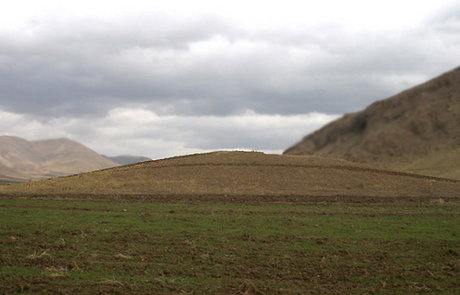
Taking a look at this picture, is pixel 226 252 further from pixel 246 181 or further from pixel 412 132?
pixel 412 132

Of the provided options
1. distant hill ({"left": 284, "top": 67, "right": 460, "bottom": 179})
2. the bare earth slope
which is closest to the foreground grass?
the bare earth slope

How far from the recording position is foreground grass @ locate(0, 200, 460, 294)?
13.3 m

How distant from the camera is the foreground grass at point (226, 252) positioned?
13.3 m

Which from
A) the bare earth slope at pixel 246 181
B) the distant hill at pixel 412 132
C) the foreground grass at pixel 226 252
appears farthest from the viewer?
the distant hill at pixel 412 132

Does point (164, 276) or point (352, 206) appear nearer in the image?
point (164, 276)

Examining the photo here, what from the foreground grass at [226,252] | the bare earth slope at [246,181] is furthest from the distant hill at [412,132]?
the foreground grass at [226,252]

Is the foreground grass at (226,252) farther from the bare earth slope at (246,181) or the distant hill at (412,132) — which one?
the distant hill at (412,132)

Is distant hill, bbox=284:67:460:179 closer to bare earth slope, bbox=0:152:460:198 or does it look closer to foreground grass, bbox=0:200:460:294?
bare earth slope, bbox=0:152:460:198

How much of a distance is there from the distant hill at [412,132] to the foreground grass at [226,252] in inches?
2408

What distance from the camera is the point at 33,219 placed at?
82.7ft

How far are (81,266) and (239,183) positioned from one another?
104 feet

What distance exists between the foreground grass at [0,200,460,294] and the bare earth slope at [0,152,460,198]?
13188mm

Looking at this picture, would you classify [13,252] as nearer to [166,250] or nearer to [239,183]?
[166,250]

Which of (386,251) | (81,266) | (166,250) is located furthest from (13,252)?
(386,251)
